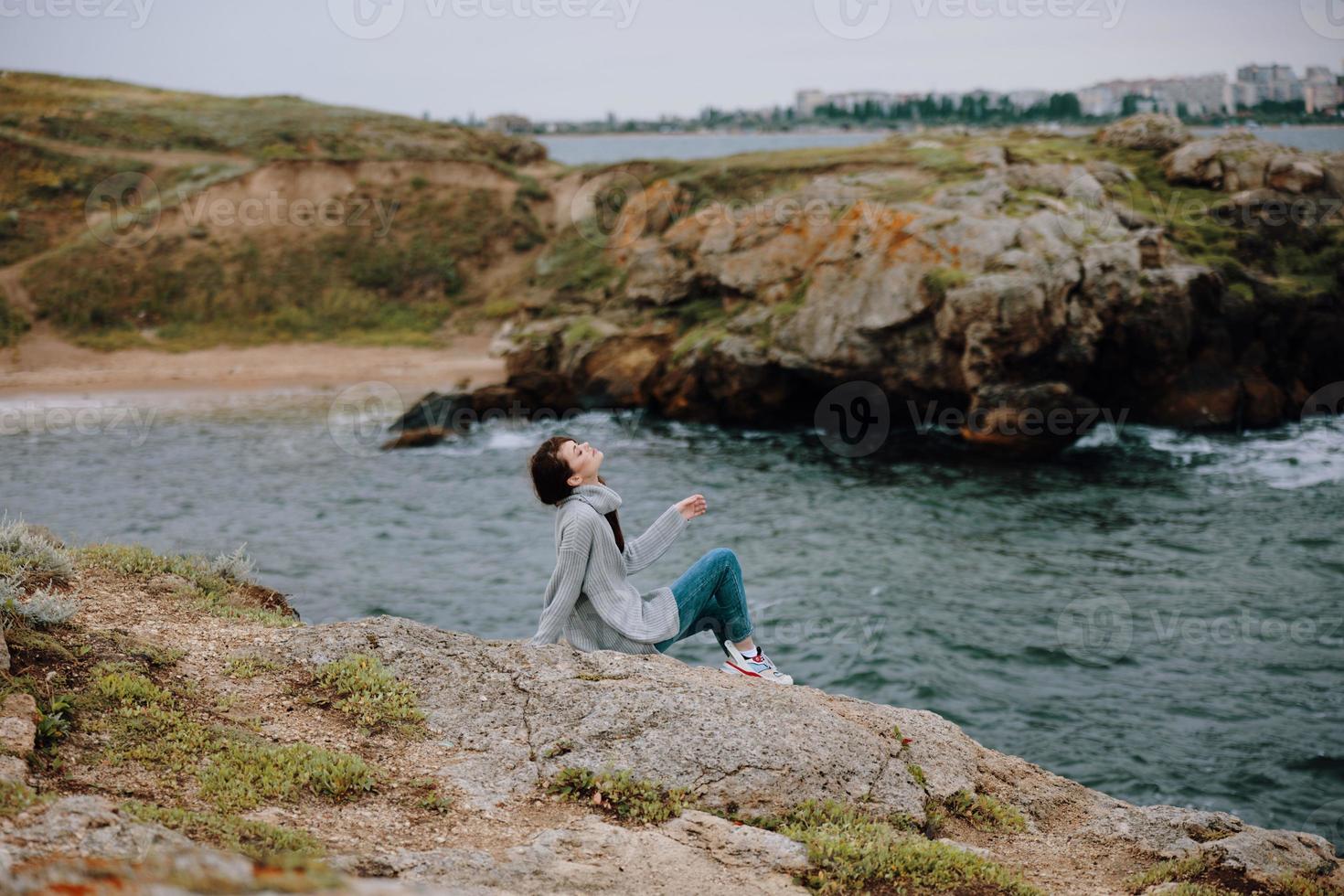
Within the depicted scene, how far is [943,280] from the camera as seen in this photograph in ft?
99.6

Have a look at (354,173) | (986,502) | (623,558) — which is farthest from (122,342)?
(623,558)

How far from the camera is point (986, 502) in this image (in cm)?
Result: 2472

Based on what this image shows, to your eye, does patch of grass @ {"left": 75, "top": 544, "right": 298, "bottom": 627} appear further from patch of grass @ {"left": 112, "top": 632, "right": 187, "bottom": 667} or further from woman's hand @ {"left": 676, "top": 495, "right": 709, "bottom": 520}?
woman's hand @ {"left": 676, "top": 495, "right": 709, "bottom": 520}

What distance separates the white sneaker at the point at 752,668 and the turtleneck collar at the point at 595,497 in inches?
61.5

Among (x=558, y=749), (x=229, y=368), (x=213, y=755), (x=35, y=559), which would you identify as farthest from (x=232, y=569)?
(x=229, y=368)

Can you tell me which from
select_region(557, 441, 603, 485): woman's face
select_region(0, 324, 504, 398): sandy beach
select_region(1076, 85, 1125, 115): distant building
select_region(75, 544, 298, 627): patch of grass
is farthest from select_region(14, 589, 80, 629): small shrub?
select_region(1076, 85, 1125, 115): distant building

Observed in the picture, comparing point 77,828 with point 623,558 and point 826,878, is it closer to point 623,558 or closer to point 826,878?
point 826,878

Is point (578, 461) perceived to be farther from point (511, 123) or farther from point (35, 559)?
point (511, 123)

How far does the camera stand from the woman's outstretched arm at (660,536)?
8453 millimetres

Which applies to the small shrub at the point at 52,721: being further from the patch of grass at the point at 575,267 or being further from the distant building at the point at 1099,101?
the distant building at the point at 1099,101

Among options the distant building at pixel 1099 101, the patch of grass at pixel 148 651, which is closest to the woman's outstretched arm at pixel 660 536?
the patch of grass at pixel 148 651

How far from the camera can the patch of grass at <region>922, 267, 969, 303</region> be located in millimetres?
29984

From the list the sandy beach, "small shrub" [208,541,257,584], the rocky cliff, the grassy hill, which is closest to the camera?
the rocky cliff

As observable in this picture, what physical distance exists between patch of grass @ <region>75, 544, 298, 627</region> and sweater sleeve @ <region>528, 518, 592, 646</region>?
2474 millimetres
